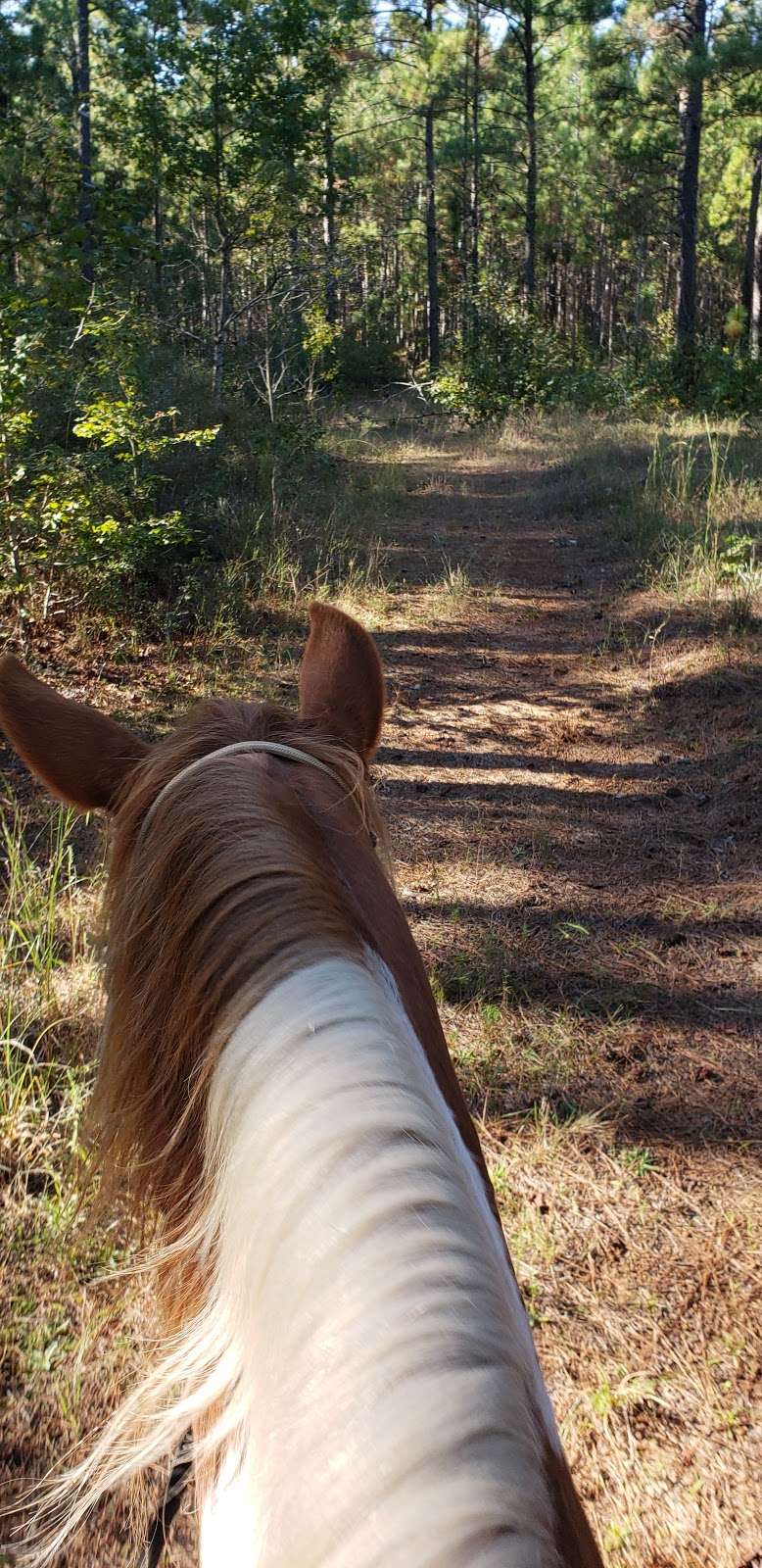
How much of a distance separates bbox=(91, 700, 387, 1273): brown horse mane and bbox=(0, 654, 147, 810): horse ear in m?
0.10

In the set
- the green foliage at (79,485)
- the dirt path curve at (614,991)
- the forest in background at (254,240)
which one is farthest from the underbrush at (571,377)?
the green foliage at (79,485)

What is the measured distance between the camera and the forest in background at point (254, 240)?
14.9ft

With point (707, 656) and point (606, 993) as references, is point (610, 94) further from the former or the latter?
point (606, 993)

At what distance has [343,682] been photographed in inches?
46.6

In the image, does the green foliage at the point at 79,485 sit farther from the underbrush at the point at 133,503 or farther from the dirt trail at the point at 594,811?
the dirt trail at the point at 594,811

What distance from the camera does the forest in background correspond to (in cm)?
453

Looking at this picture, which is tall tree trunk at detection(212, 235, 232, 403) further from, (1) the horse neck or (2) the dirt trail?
(1) the horse neck

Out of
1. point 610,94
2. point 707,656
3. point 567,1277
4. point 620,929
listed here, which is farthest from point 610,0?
point 567,1277

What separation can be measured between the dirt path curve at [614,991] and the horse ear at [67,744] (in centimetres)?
140

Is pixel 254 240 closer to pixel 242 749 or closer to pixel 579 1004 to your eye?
pixel 579 1004

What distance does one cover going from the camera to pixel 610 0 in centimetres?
1558

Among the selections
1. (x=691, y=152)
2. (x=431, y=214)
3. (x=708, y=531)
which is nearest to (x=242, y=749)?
(x=708, y=531)

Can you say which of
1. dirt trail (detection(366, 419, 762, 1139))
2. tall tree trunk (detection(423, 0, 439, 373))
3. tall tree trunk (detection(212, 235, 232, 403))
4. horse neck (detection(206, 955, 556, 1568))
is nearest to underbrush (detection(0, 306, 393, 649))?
tall tree trunk (detection(212, 235, 232, 403))

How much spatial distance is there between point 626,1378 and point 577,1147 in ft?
1.85
